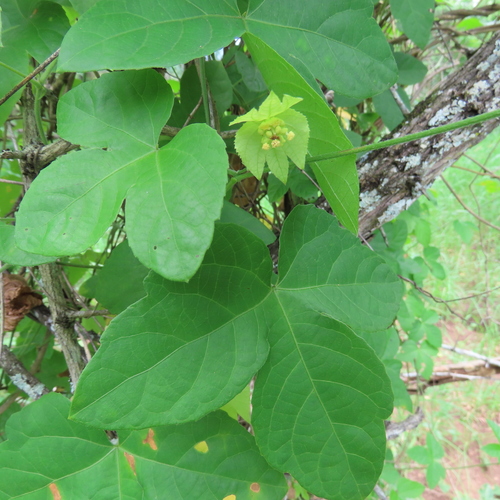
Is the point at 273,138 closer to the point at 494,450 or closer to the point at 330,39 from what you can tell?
the point at 330,39

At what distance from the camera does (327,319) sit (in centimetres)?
56

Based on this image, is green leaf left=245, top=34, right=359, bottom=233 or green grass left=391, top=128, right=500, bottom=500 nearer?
green leaf left=245, top=34, right=359, bottom=233

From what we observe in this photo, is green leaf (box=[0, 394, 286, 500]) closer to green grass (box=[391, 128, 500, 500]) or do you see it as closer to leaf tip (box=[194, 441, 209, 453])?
leaf tip (box=[194, 441, 209, 453])

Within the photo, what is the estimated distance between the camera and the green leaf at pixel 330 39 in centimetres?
56

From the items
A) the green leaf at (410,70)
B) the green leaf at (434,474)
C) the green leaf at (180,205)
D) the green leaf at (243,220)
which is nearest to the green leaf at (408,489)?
the green leaf at (434,474)

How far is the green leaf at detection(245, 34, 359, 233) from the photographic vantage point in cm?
49

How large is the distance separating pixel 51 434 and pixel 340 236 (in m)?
0.53

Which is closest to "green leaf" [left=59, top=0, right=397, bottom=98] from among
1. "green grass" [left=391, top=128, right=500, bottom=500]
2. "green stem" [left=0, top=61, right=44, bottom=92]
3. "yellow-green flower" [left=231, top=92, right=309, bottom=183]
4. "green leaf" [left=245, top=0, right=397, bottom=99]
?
"green leaf" [left=245, top=0, right=397, bottom=99]

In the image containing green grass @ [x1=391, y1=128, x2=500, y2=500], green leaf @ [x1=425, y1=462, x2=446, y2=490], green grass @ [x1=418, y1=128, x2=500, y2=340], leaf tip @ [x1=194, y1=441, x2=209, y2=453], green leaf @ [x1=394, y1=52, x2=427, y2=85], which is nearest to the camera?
leaf tip @ [x1=194, y1=441, x2=209, y2=453]

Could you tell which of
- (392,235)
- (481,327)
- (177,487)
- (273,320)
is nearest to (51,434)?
(177,487)

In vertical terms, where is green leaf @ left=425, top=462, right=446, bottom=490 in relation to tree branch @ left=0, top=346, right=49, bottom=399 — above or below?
below

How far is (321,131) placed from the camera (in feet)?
1.72

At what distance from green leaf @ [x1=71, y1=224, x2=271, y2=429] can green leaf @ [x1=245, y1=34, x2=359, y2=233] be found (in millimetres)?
131

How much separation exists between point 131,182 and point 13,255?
20 cm
